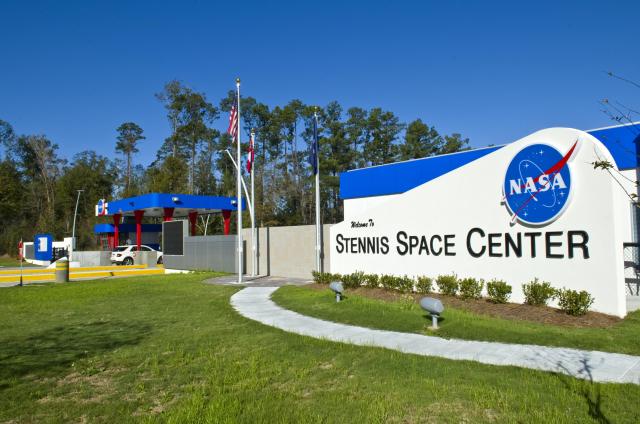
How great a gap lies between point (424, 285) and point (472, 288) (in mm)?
1516

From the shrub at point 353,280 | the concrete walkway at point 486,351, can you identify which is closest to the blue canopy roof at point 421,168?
the shrub at point 353,280

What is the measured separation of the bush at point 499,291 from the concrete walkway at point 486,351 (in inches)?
128

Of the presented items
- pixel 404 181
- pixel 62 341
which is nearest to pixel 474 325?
pixel 62 341

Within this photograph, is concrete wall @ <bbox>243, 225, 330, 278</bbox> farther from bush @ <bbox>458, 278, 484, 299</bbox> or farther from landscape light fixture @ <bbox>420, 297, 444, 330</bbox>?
landscape light fixture @ <bbox>420, 297, 444, 330</bbox>

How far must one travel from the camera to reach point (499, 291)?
10688 millimetres

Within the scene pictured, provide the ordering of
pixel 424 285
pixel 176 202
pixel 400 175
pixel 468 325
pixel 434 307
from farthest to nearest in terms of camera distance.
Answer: pixel 176 202
pixel 400 175
pixel 424 285
pixel 468 325
pixel 434 307

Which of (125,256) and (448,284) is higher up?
(125,256)

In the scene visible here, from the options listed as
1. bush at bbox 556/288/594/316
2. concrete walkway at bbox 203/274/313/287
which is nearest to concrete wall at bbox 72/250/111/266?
concrete walkway at bbox 203/274/313/287

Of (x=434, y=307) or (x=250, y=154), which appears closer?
(x=434, y=307)

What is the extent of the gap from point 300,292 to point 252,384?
9064 millimetres

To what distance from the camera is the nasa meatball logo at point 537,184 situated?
1020cm

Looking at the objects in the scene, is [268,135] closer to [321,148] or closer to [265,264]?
[321,148]

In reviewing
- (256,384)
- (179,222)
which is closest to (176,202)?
(179,222)

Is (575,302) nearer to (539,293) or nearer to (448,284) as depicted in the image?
(539,293)
